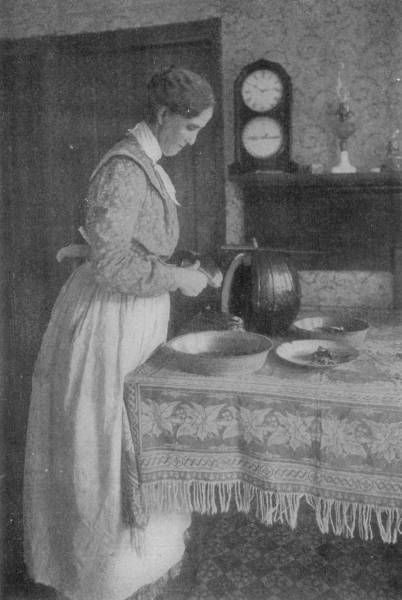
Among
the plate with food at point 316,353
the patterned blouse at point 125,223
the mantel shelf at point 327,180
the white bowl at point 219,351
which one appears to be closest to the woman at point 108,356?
the patterned blouse at point 125,223

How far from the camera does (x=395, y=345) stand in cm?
190

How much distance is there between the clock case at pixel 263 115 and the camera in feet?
8.14

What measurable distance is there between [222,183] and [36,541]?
174 cm

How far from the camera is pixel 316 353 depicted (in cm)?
169

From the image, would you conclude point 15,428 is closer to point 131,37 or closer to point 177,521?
point 177,521

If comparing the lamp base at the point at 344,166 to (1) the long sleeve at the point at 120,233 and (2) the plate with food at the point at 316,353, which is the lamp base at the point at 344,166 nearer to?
(2) the plate with food at the point at 316,353

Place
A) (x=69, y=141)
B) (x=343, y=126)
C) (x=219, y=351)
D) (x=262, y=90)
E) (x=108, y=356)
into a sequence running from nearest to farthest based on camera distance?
(x=108, y=356), (x=219, y=351), (x=343, y=126), (x=262, y=90), (x=69, y=141)

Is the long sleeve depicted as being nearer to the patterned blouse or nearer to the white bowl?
the patterned blouse

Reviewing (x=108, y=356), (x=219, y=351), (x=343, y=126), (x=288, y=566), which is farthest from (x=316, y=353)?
(x=343, y=126)

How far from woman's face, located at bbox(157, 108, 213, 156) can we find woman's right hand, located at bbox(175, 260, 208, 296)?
1.27 ft

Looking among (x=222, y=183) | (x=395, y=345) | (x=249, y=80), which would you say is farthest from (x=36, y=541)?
(x=249, y=80)

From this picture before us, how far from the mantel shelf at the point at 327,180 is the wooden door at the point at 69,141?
256 mm

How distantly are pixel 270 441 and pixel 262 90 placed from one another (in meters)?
1.66

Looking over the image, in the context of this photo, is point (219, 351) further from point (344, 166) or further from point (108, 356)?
point (344, 166)
